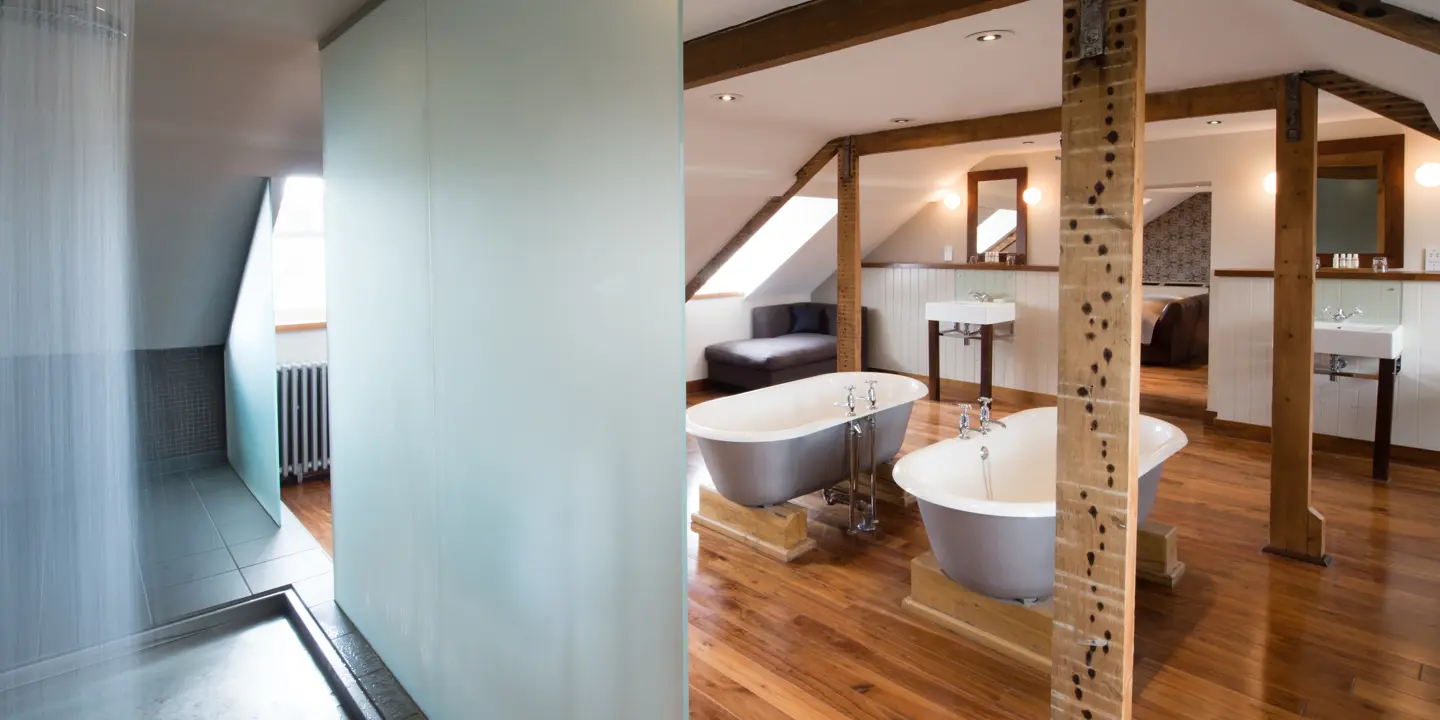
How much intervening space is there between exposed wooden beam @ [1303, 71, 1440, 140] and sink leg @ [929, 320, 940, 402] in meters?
3.72

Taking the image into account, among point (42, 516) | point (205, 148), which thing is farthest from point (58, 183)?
point (205, 148)

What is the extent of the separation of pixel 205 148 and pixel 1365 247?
20.6 feet

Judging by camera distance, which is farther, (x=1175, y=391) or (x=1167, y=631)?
(x=1175, y=391)

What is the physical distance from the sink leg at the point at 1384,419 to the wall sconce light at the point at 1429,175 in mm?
1117

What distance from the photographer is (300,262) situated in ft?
15.8

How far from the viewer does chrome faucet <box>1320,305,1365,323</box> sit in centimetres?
487

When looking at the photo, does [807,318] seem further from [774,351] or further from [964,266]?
[964,266]

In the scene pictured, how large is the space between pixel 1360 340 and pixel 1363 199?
1.15m

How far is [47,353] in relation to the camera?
136 cm

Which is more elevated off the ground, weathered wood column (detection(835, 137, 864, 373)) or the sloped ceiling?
the sloped ceiling

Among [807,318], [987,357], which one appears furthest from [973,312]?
[807,318]

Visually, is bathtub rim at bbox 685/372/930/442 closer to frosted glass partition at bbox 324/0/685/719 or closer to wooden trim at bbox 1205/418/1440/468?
frosted glass partition at bbox 324/0/685/719

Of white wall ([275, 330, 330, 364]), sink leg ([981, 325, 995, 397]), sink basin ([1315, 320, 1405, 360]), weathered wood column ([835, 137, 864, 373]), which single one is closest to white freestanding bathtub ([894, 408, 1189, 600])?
sink basin ([1315, 320, 1405, 360])

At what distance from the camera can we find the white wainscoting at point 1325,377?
15.3 feet
